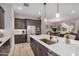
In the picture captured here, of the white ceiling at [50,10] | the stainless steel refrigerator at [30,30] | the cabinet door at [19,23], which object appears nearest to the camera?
the white ceiling at [50,10]

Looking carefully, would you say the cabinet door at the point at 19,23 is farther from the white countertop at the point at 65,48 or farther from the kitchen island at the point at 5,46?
the white countertop at the point at 65,48

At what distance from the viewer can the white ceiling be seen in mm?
1709

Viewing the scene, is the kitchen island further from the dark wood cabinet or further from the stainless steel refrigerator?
the stainless steel refrigerator

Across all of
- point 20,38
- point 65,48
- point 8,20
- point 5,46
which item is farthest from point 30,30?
point 65,48

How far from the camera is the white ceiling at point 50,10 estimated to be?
1.71 metres

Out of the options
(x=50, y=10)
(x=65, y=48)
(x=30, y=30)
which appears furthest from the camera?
(x=30, y=30)

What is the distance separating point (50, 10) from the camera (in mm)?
1828

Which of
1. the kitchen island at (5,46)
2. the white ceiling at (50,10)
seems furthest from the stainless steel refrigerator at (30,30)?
the kitchen island at (5,46)

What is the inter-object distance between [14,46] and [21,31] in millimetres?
332

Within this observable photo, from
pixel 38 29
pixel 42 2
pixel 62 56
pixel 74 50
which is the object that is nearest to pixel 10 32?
pixel 38 29

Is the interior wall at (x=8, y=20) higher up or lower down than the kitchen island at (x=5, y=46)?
higher up

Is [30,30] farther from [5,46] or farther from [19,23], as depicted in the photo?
[5,46]


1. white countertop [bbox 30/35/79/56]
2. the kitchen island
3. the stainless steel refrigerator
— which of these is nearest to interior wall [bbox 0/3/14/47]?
the kitchen island

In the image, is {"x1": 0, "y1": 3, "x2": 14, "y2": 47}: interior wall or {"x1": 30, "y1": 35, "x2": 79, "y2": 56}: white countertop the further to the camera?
{"x1": 0, "y1": 3, "x2": 14, "y2": 47}: interior wall
